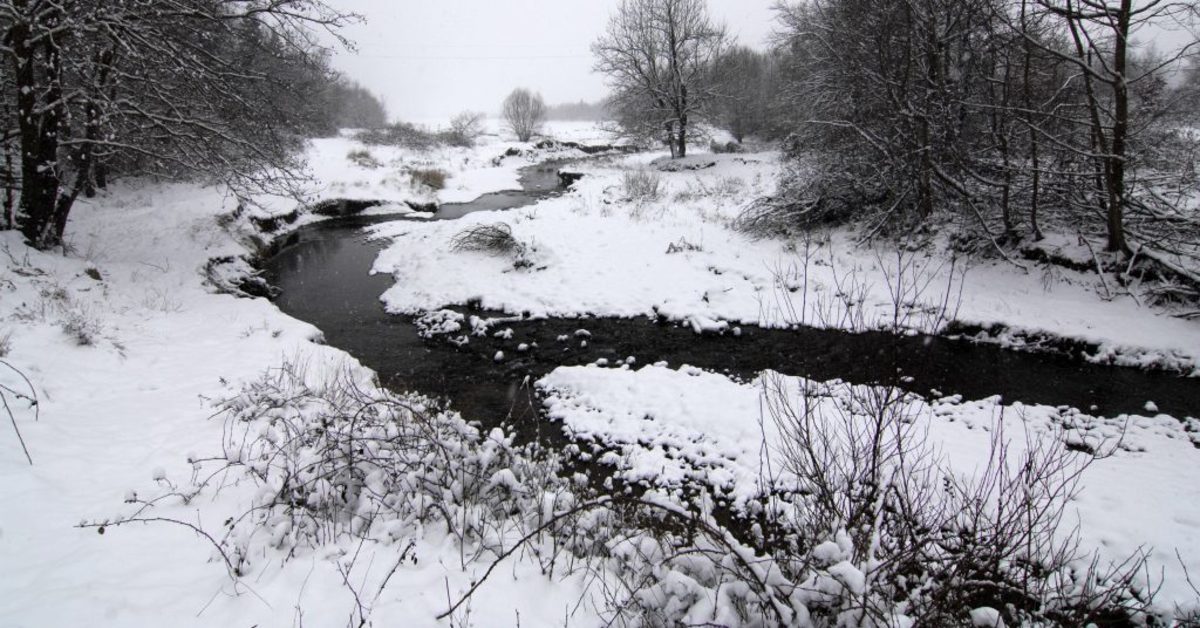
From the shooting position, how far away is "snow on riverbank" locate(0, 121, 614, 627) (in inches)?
107

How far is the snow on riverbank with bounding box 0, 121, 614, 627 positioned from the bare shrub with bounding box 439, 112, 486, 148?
38.1m

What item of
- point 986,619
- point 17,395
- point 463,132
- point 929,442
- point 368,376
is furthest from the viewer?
point 463,132

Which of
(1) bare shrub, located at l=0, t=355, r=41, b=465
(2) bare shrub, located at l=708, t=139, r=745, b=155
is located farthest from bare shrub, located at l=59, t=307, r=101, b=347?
(2) bare shrub, located at l=708, t=139, r=745, b=155

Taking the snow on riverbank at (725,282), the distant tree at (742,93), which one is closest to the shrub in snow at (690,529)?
the snow on riverbank at (725,282)

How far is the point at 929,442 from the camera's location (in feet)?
18.2

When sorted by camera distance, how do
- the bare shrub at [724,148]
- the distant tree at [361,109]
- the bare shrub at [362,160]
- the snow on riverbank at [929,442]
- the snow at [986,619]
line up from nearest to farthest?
the snow at [986,619], the snow on riverbank at [929,442], the bare shrub at [362,160], the bare shrub at [724,148], the distant tree at [361,109]

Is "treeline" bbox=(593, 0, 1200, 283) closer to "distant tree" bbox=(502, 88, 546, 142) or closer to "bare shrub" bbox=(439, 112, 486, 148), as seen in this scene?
"bare shrub" bbox=(439, 112, 486, 148)

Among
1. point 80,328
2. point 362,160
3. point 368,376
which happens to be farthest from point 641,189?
point 362,160

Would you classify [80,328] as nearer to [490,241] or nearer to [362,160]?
[490,241]

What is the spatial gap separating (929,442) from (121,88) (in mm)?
14112

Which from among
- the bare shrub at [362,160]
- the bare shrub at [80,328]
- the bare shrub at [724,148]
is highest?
the bare shrub at [724,148]

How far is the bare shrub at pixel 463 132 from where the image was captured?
4559cm

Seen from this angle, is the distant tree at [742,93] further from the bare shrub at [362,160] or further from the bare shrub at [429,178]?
the bare shrub at [362,160]

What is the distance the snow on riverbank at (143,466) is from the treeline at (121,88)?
59.7 inches
